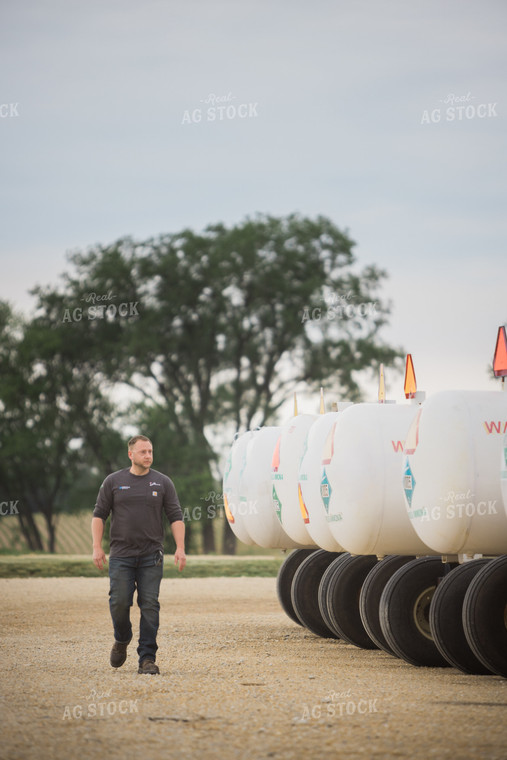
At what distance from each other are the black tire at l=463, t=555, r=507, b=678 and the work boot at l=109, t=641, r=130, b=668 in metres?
3.06

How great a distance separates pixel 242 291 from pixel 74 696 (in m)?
39.4

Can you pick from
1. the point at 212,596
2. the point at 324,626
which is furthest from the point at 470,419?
the point at 212,596

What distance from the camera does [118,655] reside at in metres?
10.9

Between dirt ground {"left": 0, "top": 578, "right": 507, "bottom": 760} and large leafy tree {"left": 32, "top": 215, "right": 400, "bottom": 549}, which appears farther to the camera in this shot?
large leafy tree {"left": 32, "top": 215, "right": 400, "bottom": 549}

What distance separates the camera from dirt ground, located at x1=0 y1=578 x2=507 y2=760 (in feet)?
23.8

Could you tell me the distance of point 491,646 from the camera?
32.4 ft

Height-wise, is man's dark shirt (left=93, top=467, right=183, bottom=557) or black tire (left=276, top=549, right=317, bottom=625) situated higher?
man's dark shirt (left=93, top=467, right=183, bottom=557)

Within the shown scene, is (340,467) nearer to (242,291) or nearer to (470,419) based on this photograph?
(470,419)
